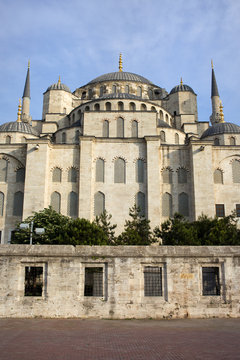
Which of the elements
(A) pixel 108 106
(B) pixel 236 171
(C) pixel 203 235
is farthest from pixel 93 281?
(A) pixel 108 106

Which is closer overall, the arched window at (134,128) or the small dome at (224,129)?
the arched window at (134,128)

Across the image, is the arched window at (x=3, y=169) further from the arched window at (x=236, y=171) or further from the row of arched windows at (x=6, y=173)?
the arched window at (x=236, y=171)

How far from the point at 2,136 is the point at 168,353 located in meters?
29.4

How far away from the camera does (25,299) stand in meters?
10.8

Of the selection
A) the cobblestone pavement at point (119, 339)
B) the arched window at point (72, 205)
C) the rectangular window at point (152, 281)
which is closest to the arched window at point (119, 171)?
the arched window at point (72, 205)

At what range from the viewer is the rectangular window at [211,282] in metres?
11.3

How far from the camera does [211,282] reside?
11758 millimetres

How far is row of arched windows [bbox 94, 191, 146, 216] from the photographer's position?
1041 inches

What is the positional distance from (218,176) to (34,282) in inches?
796

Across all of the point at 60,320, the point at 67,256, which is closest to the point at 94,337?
the point at 60,320

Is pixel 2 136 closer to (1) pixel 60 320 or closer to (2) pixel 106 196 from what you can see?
(2) pixel 106 196

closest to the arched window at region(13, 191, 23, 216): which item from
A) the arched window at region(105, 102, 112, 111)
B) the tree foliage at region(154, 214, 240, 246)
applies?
the arched window at region(105, 102, 112, 111)

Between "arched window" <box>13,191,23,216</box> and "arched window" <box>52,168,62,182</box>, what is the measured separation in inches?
110

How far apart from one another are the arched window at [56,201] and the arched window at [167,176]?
8.28 m
